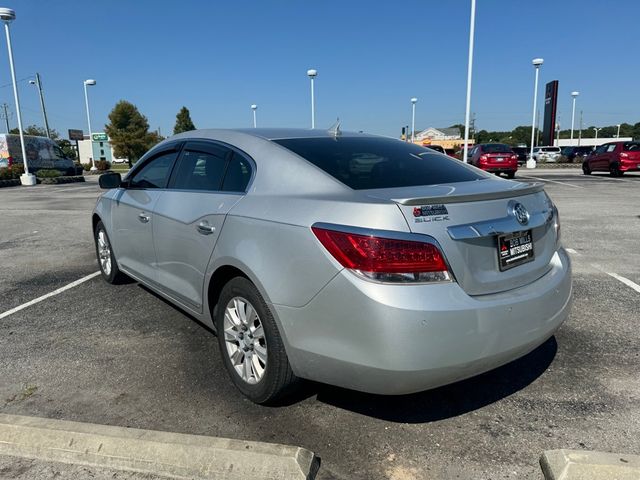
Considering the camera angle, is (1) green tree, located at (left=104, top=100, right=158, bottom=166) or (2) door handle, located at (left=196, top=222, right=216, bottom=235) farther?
(1) green tree, located at (left=104, top=100, right=158, bottom=166)

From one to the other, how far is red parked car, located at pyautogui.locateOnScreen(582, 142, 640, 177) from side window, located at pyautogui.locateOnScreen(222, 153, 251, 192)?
21980 mm

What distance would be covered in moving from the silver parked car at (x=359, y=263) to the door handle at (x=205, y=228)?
0.04 ft

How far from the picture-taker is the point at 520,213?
256cm

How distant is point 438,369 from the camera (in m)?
2.23

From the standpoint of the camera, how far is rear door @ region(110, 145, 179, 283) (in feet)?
12.9

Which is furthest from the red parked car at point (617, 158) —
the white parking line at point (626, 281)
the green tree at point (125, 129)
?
the green tree at point (125, 129)

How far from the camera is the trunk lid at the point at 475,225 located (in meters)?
2.25

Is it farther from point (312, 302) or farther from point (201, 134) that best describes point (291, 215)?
point (201, 134)

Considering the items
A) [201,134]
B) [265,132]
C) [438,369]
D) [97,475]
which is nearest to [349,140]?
[265,132]

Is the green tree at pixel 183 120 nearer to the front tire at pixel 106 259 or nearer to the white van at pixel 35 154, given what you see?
the white van at pixel 35 154

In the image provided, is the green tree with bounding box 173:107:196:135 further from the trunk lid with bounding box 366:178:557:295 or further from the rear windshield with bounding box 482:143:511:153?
the trunk lid with bounding box 366:178:557:295

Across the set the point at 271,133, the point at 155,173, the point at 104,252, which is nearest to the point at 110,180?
the point at 155,173

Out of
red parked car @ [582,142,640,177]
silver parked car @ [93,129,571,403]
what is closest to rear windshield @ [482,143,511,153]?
red parked car @ [582,142,640,177]

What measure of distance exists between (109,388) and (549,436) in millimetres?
2570
